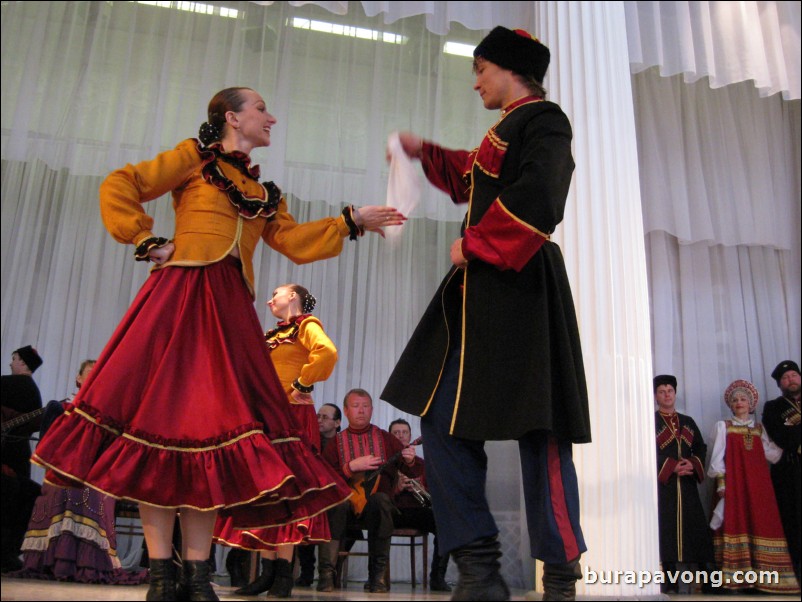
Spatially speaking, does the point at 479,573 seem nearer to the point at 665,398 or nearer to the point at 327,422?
the point at 327,422

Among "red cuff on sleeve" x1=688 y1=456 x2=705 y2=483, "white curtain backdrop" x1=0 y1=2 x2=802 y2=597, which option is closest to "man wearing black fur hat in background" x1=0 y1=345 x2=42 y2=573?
"white curtain backdrop" x1=0 y1=2 x2=802 y2=597

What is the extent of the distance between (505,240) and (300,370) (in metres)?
2.12

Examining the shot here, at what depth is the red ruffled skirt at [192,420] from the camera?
2.00 metres

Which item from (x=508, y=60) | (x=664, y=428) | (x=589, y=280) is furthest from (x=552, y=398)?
(x=664, y=428)

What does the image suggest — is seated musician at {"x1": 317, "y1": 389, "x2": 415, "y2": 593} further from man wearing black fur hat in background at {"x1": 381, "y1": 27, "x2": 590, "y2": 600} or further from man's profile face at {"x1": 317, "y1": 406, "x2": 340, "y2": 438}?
man wearing black fur hat in background at {"x1": 381, "y1": 27, "x2": 590, "y2": 600}

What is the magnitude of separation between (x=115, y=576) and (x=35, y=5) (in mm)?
4153

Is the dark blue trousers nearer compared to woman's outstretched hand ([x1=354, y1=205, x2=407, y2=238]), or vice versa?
the dark blue trousers

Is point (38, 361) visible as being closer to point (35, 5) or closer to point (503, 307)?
point (35, 5)

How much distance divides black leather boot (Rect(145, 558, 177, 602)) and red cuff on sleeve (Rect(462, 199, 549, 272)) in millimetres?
1153

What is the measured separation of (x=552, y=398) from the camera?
6.82 feet

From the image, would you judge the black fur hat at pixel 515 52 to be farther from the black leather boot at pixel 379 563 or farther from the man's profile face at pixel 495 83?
the black leather boot at pixel 379 563

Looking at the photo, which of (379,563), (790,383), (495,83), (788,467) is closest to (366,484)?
(379,563)

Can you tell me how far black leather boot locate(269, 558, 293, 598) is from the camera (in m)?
3.26

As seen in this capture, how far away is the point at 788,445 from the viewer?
18.9 feet
